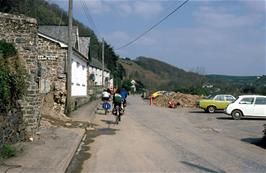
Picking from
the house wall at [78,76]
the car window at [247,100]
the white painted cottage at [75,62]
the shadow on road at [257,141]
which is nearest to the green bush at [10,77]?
the shadow on road at [257,141]

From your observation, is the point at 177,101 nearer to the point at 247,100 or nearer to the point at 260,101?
the point at 247,100

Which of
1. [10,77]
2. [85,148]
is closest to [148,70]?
[85,148]

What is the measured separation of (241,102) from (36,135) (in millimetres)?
17815

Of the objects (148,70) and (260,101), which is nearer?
(260,101)

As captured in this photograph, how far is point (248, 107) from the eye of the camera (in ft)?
99.9

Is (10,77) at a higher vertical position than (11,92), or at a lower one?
higher

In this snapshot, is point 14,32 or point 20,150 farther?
point 14,32

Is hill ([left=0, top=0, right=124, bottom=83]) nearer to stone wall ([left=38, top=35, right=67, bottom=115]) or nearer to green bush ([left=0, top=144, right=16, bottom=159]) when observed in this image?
stone wall ([left=38, top=35, right=67, bottom=115])

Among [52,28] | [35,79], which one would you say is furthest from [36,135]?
[52,28]

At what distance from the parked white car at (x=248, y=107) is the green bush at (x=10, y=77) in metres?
18.6

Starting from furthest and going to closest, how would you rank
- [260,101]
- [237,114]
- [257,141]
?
[237,114], [260,101], [257,141]

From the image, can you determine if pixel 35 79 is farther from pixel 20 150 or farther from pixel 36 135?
pixel 20 150

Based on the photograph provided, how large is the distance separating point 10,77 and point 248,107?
65.6 feet

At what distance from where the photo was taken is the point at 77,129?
19.9 meters
